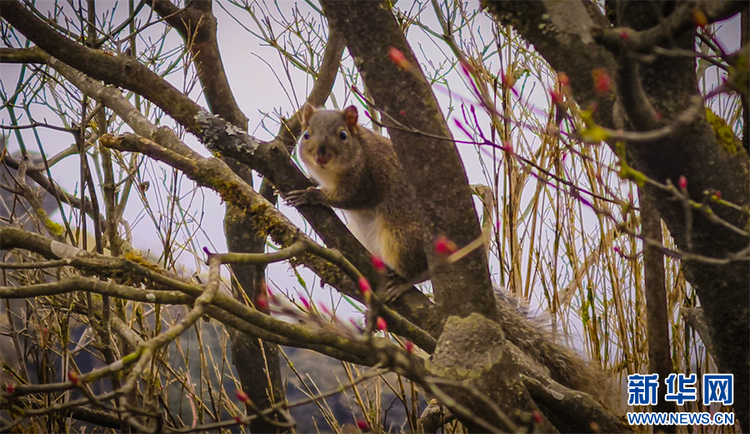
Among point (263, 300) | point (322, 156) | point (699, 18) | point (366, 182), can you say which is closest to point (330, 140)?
point (322, 156)

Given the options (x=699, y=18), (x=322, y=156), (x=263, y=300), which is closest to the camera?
(x=699, y=18)

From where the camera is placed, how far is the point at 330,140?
8.87 feet

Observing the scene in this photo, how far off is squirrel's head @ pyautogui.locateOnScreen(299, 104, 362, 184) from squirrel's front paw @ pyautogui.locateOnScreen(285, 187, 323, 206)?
41cm

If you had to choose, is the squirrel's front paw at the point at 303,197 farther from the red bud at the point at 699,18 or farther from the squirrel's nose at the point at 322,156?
the red bud at the point at 699,18

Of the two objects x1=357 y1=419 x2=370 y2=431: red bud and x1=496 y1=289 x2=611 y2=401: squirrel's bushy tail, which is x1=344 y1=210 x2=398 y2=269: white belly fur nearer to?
x1=496 y1=289 x2=611 y2=401: squirrel's bushy tail

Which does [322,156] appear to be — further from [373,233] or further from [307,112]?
[373,233]

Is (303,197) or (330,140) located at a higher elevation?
(330,140)

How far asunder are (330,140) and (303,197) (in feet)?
1.70

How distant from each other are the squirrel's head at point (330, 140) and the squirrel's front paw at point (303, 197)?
408mm

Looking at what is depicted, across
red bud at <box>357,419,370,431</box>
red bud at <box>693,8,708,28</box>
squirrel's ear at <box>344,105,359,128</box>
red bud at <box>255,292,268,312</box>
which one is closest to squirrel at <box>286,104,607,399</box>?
squirrel's ear at <box>344,105,359,128</box>

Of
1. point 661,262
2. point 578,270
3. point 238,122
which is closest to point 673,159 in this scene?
point 661,262

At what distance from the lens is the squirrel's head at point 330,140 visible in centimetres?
269

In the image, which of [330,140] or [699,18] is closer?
[699,18]

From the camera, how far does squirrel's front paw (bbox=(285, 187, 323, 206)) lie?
225 cm
